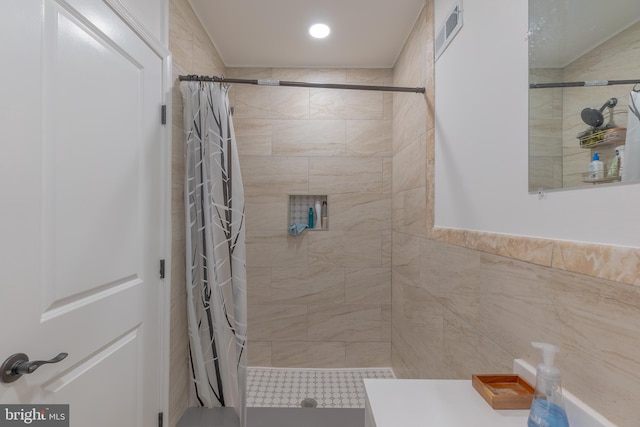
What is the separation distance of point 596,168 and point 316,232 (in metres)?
1.96

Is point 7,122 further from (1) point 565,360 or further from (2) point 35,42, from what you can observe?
(1) point 565,360

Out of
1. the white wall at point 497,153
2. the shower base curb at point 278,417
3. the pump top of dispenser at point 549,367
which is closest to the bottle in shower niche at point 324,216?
the white wall at point 497,153

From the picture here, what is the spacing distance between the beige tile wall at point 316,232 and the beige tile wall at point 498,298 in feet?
1.01

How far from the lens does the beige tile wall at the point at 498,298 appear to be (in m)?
0.62

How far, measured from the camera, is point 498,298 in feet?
3.40

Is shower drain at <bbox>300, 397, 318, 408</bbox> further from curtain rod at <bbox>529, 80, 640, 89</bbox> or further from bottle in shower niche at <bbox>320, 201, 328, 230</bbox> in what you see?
curtain rod at <bbox>529, 80, 640, 89</bbox>

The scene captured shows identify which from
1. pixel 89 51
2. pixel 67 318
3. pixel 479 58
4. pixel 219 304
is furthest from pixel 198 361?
pixel 479 58

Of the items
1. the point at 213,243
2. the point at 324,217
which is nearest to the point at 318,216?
the point at 324,217

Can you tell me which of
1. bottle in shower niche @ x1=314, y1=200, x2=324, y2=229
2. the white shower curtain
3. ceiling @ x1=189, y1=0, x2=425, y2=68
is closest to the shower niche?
bottle in shower niche @ x1=314, y1=200, x2=324, y2=229

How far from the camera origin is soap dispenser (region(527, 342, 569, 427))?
0.64 meters

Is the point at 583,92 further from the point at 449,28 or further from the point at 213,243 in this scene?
the point at 213,243

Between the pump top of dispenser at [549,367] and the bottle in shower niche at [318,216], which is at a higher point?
the bottle in shower niche at [318,216]

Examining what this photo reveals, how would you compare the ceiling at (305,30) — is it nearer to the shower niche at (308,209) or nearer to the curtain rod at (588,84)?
the shower niche at (308,209)

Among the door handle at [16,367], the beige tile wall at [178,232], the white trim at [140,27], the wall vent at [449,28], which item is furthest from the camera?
the beige tile wall at [178,232]
